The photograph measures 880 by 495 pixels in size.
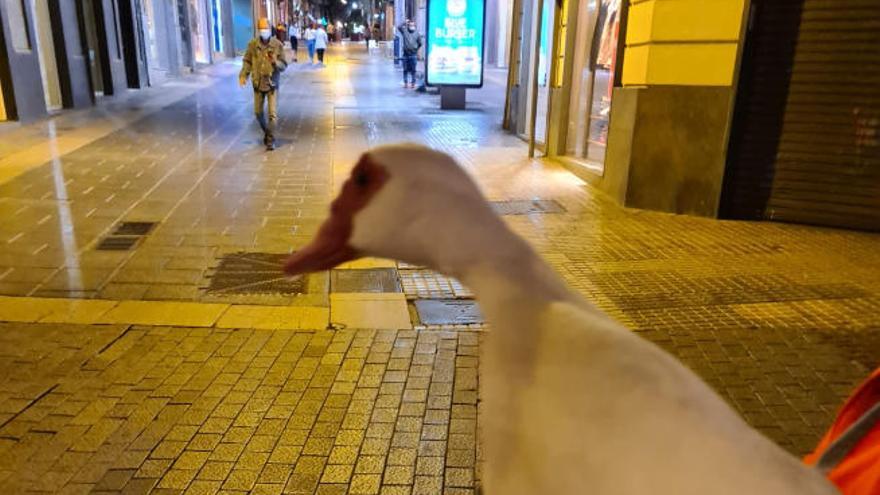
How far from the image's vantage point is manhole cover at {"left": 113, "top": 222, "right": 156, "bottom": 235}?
6.51 meters

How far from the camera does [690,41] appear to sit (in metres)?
7.02

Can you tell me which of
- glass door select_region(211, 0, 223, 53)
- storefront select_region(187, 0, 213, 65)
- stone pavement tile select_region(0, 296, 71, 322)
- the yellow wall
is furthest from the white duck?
glass door select_region(211, 0, 223, 53)

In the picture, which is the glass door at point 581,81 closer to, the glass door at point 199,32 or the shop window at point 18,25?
the shop window at point 18,25

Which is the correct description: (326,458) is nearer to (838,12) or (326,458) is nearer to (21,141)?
(838,12)

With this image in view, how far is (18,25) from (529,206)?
1072 centimetres

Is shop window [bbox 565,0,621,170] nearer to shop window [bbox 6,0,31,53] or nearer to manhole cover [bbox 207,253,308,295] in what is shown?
manhole cover [bbox 207,253,308,295]

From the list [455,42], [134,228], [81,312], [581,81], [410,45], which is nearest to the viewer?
[81,312]

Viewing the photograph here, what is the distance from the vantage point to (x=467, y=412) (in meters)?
3.59

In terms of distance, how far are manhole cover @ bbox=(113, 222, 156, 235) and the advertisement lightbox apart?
1021cm

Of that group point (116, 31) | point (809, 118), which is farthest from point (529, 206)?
point (116, 31)

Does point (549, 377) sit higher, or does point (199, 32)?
point (199, 32)

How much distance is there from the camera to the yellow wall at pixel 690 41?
6.89 meters

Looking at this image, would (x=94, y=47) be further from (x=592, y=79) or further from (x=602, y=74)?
(x=602, y=74)

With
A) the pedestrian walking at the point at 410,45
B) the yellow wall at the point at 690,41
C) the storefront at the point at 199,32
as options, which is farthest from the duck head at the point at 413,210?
the storefront at the point at 199,32
